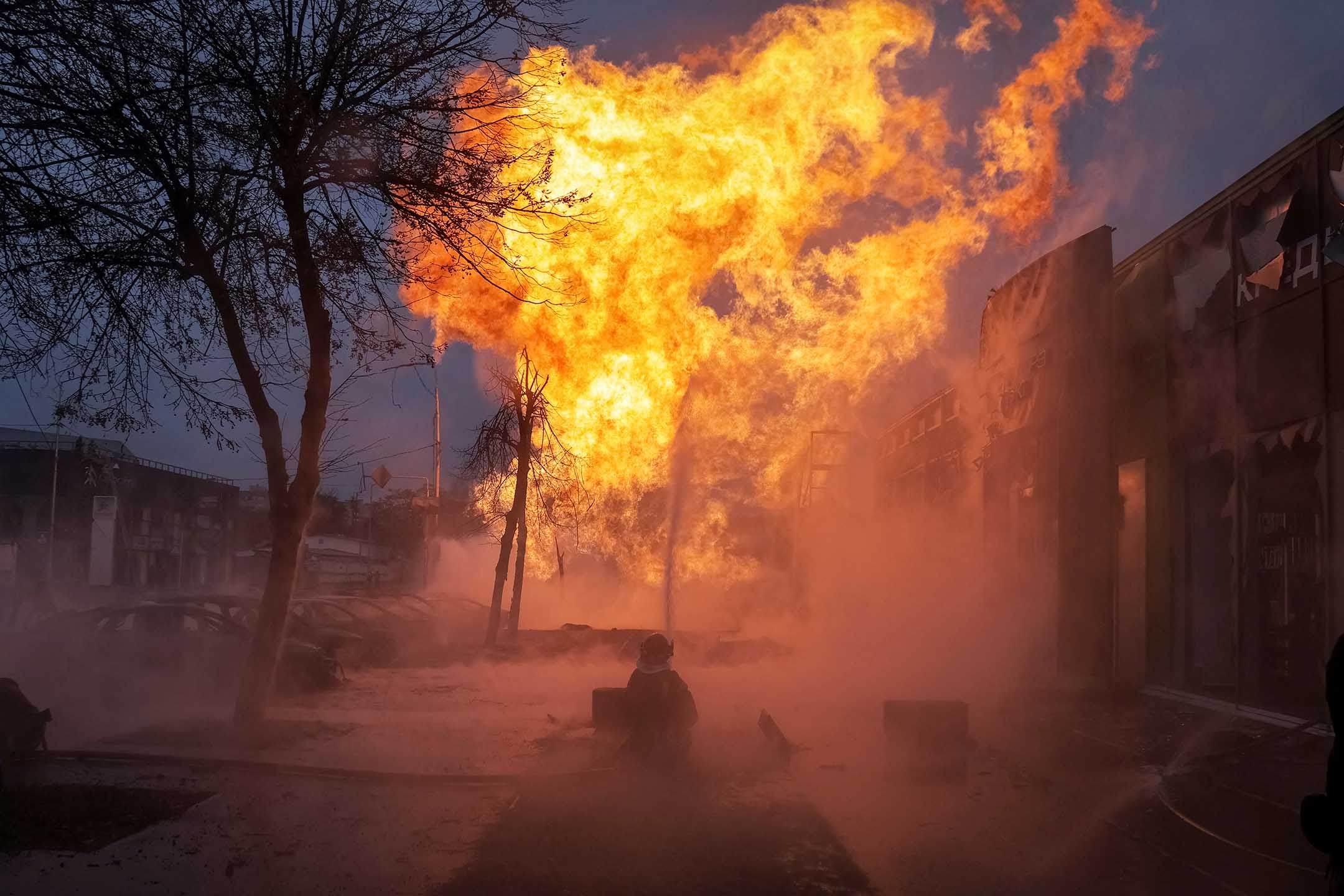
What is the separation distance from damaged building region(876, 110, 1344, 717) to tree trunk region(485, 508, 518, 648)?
10470 mm

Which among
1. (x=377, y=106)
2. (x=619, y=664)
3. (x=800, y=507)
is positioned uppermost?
(x=377, y=106)

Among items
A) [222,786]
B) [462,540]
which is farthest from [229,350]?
[462,540]

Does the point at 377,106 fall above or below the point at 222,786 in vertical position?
above

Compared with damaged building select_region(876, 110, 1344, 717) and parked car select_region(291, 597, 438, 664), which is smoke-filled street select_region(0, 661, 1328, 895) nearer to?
damaged building select_region(876, 110, 1344, 717)

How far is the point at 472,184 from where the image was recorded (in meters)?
9.48

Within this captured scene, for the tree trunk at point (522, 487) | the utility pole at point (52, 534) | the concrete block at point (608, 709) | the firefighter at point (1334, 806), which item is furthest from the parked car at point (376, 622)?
the utility pole at point (52, 534)

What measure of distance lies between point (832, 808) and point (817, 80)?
46.9ft

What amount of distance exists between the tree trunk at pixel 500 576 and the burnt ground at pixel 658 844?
12412 mm

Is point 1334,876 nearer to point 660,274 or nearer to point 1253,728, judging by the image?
point 1253,728

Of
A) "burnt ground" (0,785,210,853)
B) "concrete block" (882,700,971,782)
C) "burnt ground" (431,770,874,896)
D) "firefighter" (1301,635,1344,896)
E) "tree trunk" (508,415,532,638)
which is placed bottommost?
"burnt ground" (431,770,874,896)

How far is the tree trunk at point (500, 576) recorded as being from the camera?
69.1ft

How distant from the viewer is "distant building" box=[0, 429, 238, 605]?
3747 centimetres

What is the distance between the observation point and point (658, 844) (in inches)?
274

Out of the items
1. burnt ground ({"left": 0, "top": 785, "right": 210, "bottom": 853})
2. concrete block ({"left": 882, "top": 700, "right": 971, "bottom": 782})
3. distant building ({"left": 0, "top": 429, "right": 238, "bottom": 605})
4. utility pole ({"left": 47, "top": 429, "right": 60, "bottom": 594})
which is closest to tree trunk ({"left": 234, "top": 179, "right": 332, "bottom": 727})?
burnt ground ({"left": 0, "top": 785, "right": 210, "bottom": 853})
